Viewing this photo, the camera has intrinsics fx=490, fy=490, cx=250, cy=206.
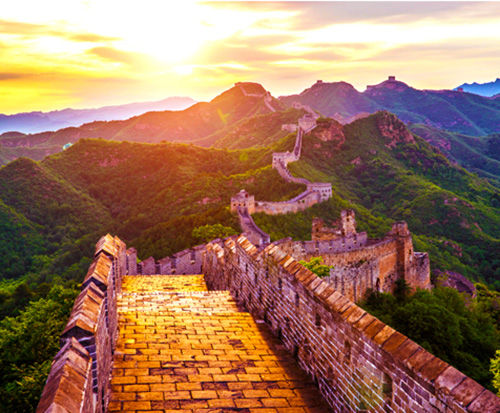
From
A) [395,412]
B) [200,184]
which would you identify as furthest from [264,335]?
[200,184]

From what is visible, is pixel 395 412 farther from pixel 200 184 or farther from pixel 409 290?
pixel 200 184

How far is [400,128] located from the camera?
103625mm

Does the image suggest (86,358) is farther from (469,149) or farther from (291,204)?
(469,149)

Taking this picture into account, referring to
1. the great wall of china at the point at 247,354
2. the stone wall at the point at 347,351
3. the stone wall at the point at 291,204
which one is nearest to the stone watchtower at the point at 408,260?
the stone wall at the point at 291,204

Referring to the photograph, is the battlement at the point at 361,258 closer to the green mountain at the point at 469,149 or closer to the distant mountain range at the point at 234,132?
the distant mountain range at the point at 234,132

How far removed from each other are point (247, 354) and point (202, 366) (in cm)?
84

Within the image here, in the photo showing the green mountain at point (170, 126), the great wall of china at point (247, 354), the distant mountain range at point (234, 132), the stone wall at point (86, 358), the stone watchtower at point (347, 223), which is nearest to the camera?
the stone wall at point (86, 358)

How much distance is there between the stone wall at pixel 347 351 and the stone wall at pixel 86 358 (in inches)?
99.2

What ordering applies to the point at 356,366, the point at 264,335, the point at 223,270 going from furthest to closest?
the point at 223,270 < the point at 264,335 < the point at 356,366

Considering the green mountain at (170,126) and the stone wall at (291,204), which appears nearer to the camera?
the stone wall at (291,204)

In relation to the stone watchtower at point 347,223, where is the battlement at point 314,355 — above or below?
above

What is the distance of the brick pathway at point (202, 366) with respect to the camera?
5.47m

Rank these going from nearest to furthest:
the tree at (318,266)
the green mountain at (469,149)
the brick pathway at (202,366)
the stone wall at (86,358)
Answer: the stone wall at (86,358)
the brick pathway at (202,366)
the tree at (318,266)
the green mountain at (469,149)

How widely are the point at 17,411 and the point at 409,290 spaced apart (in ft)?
85.9
